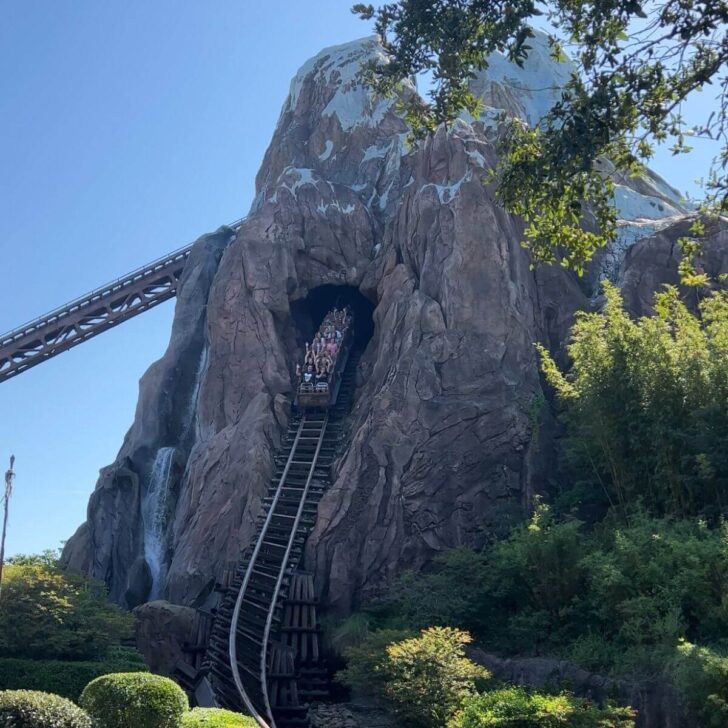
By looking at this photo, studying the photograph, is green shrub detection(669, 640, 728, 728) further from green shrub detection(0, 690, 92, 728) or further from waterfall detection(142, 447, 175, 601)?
waterfall detection(142, 447, 175, 601)

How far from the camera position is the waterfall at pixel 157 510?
28633 mm

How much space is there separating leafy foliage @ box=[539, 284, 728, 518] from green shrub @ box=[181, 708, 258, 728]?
8968 mm

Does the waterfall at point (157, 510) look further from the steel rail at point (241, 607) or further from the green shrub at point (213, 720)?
the green shrub at point (213, 720)

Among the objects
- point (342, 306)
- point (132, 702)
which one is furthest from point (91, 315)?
point (132, 702)

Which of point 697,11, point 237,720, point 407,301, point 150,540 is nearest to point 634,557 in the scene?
point 237,720

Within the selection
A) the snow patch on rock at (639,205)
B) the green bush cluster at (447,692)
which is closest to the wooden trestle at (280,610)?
the green bush cluster at (447,692)

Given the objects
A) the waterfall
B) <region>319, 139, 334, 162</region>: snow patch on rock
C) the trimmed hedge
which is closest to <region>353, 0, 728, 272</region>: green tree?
the trimmed hedge

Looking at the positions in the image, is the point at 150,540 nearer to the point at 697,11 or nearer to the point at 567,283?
the point at 567,283

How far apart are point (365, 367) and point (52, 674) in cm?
1557

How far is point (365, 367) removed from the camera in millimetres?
29938

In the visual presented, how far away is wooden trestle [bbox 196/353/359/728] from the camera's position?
704 inches

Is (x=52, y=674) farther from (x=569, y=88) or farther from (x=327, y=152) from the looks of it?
(x=327, y=152)

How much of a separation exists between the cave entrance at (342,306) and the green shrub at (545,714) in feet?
72.6

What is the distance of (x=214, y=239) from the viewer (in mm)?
38219
